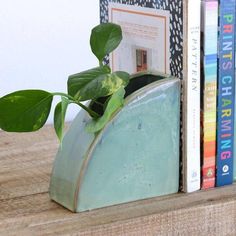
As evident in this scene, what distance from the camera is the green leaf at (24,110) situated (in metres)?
0.80

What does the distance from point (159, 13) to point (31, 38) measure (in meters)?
0.66

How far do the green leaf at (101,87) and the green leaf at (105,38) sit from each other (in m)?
0.04

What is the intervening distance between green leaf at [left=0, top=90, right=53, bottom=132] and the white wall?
2.34 ft

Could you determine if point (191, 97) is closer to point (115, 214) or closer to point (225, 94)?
point (225, 94)

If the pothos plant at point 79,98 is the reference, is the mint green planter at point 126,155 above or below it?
below

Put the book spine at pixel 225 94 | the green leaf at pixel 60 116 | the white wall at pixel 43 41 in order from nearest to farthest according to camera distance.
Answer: the green leaf at pixel 60 116 < the book spine at pixel 225 94 < the white wall at pixel 43 41

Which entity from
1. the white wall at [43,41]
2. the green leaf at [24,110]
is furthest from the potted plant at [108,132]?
the white wall at [43,41]

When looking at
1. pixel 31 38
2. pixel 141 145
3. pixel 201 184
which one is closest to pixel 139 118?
pixel 141 145

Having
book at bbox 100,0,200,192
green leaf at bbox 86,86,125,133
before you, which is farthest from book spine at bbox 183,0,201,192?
green leaf at bbox 86,86,125,133

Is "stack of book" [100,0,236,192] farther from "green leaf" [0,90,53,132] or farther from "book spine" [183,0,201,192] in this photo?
"green leaf" [0,90,53,132]

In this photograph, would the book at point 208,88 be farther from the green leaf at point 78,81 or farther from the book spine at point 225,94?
the green leaf at point 78,81

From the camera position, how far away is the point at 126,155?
86 centimetres

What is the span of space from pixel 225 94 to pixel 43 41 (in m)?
0.71

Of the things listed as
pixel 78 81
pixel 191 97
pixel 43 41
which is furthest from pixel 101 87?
pixel 43 41
